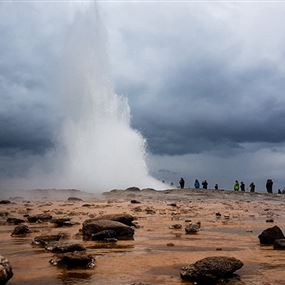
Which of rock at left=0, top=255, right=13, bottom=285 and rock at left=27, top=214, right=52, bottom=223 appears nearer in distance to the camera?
rock at left=0, top=255, right=13, bottom=285

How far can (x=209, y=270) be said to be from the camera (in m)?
6.73

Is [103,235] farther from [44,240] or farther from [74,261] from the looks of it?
[74,261]

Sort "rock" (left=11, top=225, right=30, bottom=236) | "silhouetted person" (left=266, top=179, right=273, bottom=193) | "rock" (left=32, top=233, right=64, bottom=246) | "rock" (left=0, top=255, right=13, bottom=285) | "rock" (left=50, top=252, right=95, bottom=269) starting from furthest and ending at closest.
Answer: "silhouetted person" (left=266, top=179, right=273, bottom=193) → "rock" (left=11, top=225, right=30, bottom=236) → "rock" (left=32, top=233, right=64, bottom=246) → "rock" (left=50, top=252, right=95, bottom=269) → "rock" (left=0, top=255, right=13, bottom=285)

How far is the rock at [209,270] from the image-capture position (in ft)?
22.0

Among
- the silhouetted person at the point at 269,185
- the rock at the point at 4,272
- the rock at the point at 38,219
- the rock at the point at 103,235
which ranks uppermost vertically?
the silhouetted person at the point at 269,185

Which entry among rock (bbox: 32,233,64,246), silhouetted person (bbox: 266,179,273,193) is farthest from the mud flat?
silhouetted person (bbox: 266,179,273,193)

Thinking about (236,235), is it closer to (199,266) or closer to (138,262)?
(138,262)

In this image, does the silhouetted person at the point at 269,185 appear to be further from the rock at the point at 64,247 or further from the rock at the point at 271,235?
the rock at the point at 64,247

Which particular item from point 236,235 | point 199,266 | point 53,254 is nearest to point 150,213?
point 236,235

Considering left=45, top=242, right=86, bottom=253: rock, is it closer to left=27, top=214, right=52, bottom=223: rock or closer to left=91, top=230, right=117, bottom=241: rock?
left=91, top=230, right=117, bottom=241: rock

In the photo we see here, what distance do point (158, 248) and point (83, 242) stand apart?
1891 millimetres

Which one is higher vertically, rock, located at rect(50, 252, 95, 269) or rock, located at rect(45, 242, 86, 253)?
rock, located at rect(45, 242, 86, 253)

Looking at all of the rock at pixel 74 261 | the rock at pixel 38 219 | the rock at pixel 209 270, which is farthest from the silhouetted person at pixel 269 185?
the rock at pixel 209 270

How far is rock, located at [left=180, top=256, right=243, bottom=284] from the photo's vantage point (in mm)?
6715
